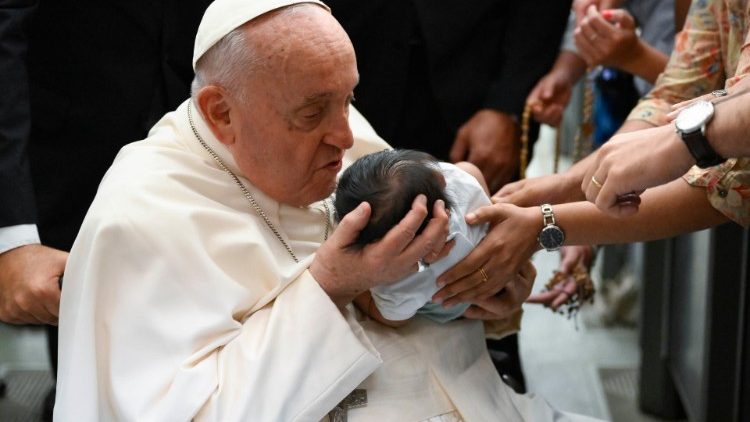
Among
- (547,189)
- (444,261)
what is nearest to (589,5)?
(547,189)

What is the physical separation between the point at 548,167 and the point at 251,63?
5901 mm

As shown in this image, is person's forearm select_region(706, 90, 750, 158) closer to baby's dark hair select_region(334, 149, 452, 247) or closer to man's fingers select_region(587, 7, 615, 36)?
baby's dark hair select_region(334, 149, 452, 247)

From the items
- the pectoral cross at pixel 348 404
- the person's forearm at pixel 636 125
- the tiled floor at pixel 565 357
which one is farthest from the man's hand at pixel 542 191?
the tiled floor at pixel 565 357

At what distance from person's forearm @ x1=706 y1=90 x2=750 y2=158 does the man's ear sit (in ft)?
3.40

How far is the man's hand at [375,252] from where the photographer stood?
2225 millimetres

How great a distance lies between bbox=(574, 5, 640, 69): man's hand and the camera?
3432 mm

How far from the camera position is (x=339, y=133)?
8.06 ft

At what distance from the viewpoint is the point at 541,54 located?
152 inches

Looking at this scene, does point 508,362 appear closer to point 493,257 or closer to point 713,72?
point 493,257

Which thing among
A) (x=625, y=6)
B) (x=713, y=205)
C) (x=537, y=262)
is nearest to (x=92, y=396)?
(x=713, y=205)

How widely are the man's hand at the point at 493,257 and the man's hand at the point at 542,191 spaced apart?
0.85 ft

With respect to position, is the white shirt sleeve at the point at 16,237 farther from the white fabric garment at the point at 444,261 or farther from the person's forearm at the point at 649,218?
the person's forearm at the point at 649,218

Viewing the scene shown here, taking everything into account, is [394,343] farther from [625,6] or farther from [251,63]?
[625,6]

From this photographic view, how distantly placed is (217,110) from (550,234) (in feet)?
2.85
